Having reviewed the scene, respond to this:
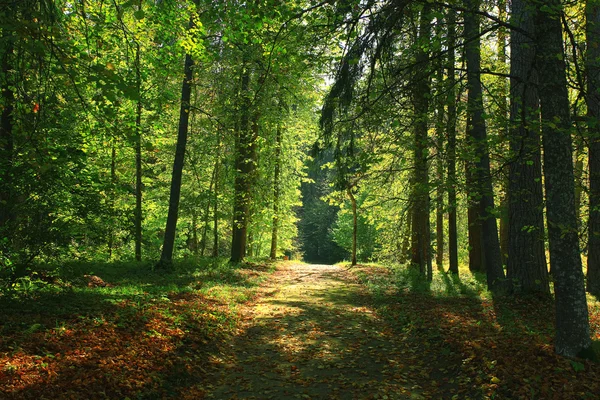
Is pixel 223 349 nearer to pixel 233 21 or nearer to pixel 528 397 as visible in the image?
pixel 528 397

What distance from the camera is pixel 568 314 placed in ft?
15.8

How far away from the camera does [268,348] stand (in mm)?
7020

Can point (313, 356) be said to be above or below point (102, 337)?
below

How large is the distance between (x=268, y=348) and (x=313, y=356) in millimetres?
899

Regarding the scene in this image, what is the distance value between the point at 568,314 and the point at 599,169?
297 inches

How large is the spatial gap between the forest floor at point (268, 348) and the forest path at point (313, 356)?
0.09 ft

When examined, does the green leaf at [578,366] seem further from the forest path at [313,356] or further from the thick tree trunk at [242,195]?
the thick tree trunk at [242,195]

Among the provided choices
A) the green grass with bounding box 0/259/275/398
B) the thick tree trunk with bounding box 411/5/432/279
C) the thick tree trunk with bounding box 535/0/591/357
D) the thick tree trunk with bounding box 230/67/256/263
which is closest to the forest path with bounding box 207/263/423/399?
the green grass with bounding box 0/259/275/398

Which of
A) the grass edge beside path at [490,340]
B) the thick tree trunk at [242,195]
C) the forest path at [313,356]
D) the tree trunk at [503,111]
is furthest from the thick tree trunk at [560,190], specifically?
the thick tree trunk at [242,195]

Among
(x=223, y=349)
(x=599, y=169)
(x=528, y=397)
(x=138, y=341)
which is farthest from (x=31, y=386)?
(x=599, y=169)

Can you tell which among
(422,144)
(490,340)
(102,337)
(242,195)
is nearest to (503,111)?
(422,144)

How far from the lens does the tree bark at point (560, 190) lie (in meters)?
4.73

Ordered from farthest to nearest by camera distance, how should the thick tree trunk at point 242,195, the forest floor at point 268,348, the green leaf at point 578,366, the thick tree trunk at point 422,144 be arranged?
the thick tree trunk at point 242,195
the thick tree trunk at point 422,144
the green leaf at point 578,366
the forest floor at point 268,348

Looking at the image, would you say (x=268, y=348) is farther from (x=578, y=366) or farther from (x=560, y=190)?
(x=560, y=190)
